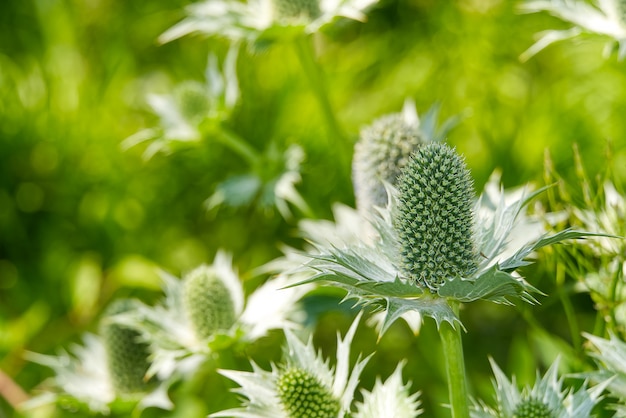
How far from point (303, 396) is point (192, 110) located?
875mm

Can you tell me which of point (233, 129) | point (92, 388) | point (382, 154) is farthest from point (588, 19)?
point (233, 129)

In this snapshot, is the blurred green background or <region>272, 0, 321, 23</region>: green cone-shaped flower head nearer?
<region>272, 0, 321, 23</region>: green cone-shaped flower head

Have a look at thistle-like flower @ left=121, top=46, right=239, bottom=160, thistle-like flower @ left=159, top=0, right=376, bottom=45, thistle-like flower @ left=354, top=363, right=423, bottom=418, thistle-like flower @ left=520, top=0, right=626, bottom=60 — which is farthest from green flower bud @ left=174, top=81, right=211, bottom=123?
thistle-like flower @ left=354, top=363, right=423, bottom=418

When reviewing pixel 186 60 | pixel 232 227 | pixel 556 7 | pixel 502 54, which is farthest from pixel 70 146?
pixel 556 7

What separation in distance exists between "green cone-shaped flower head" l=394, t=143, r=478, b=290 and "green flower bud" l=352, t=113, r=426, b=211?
30 centimetres

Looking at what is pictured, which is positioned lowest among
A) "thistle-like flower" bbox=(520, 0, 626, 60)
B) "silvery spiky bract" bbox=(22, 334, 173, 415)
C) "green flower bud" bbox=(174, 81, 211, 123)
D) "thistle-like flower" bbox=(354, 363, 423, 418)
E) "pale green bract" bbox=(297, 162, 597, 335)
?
"silvery spiky bract" bbox=(22, 334, 173, 415)

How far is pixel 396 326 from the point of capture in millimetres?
2236

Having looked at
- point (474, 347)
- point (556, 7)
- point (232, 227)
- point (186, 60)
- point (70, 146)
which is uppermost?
point (556, 7)

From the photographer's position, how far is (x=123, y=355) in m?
1.59

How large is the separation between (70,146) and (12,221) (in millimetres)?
363

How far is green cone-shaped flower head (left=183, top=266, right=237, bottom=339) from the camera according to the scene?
143 centimetres

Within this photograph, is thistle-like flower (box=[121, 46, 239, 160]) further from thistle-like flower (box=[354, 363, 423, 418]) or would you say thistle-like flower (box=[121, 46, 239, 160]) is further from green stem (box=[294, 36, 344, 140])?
thistle-like flower (box=[354, 363, 423, 418])

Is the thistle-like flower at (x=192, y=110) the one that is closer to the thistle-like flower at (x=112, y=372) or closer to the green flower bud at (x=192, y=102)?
the green flower bud at (x=192, y=102)

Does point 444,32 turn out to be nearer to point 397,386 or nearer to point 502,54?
point 502,54
